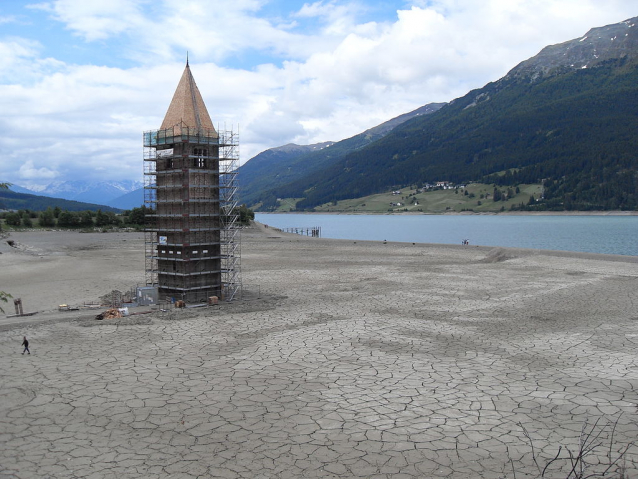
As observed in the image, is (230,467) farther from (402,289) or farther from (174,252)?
(402,289)

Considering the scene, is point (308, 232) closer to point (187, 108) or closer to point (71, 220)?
point (71, 220)

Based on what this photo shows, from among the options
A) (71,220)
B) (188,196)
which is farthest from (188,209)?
(71,220)

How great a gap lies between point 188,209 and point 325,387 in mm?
→ 15781

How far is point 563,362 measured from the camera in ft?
52.1

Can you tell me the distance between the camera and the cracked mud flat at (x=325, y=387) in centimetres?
983


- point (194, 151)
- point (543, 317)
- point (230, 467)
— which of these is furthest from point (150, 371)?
point (543, 317)

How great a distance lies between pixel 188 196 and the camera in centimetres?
2625

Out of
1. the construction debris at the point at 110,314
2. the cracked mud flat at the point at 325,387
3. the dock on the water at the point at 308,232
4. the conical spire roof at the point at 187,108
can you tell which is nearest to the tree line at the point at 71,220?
the dock on the water at the point at 308,232

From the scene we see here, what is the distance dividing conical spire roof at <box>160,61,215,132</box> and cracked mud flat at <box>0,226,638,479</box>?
10268mm

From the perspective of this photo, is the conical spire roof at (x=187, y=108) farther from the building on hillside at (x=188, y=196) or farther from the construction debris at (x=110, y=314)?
the construction debris at (x=110, y=314)

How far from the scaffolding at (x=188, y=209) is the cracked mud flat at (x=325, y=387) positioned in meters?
2.63

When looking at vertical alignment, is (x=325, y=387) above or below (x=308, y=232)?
below

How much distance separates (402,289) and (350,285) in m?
3.80

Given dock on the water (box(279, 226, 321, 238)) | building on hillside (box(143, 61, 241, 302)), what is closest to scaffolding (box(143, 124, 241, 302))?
building on hillside (box(143, 61, 241, 302))
